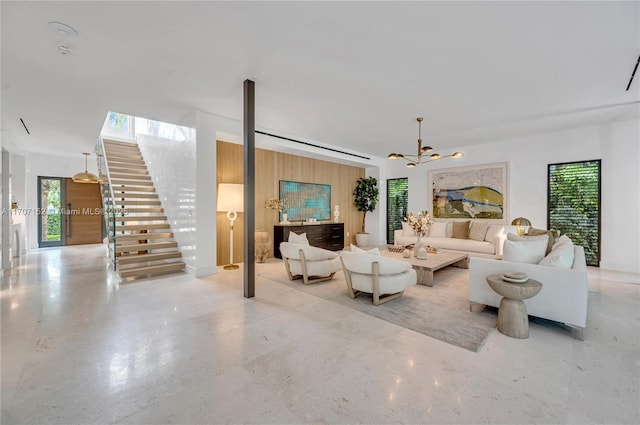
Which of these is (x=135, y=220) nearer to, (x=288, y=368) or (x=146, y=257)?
(x=146, y=257)

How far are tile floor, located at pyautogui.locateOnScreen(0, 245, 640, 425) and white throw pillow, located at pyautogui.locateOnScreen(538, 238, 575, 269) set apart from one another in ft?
2.18

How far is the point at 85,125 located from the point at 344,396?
692cm

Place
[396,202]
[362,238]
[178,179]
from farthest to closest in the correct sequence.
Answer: [396,202], [362,238], [178,179]

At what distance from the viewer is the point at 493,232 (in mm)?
5906

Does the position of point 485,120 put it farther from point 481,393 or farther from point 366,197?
point 481,393

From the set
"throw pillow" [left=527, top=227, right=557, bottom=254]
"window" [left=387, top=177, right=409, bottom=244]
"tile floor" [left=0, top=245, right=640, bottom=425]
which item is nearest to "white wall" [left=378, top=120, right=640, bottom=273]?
"window" [left=387, top=177, right=409, bottom=244]

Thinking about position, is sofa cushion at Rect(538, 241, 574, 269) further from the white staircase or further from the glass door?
the glass door

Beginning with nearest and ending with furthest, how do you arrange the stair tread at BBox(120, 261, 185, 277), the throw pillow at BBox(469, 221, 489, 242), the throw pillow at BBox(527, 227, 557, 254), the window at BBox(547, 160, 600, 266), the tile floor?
1. the tile floor
2. the throw pillow at BBox(527, 227, 557, 254)
3. the stair tread at BBox(120, 261, 185, 277)
4. the window at BBox(547, 160, 600, 266)
5. the throw pillow at BBox(469, 221, 489, 242)

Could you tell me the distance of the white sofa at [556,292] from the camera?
2.48 metres

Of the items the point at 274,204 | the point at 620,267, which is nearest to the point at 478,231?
the point at 620,267

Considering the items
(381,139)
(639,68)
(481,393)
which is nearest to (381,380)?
(481,393)

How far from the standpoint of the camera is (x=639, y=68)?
3199mm

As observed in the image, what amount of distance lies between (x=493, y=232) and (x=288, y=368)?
5.66m

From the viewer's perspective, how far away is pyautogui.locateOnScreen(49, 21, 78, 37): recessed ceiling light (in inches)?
97.5
